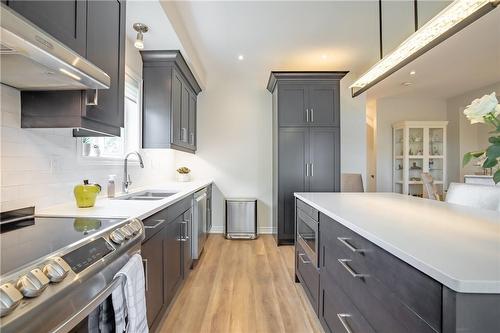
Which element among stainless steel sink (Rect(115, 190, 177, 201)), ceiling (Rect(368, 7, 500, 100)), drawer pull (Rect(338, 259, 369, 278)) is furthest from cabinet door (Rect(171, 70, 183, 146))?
ceiling (Rect(368, 7, 500, 100))

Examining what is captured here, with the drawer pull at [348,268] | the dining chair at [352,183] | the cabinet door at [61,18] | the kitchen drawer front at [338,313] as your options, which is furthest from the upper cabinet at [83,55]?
the dining chair at [352,183]

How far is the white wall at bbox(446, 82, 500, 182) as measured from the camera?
17.9ft

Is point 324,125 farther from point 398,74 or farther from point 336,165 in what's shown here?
point 398,74

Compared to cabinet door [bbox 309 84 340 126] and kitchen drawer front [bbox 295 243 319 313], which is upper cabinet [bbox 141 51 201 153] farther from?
cabinet door [bbox 309 84 340 126]

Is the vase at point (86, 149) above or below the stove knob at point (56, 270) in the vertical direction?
above

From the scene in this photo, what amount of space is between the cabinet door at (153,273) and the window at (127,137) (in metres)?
0.92

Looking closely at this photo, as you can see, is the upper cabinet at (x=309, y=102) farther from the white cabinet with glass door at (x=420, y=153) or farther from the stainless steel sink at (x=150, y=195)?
the white cabinet with glass door at (x=420, y=153)

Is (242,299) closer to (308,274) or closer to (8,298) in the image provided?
(308,274)

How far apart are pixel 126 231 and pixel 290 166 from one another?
304 centimetres

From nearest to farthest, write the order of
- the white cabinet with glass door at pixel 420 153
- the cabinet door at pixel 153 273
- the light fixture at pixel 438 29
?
1. the light fixture at pixel 438 29
2. the cabinet door at pixel 153 273
3. the white cabinet with glass door at pixel 420 153

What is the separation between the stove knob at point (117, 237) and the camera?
1.06 metres

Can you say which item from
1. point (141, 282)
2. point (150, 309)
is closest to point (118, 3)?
point (141, 282)

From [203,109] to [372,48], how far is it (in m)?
2.89

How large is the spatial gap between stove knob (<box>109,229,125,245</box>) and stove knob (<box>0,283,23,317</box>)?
0.46 metres
